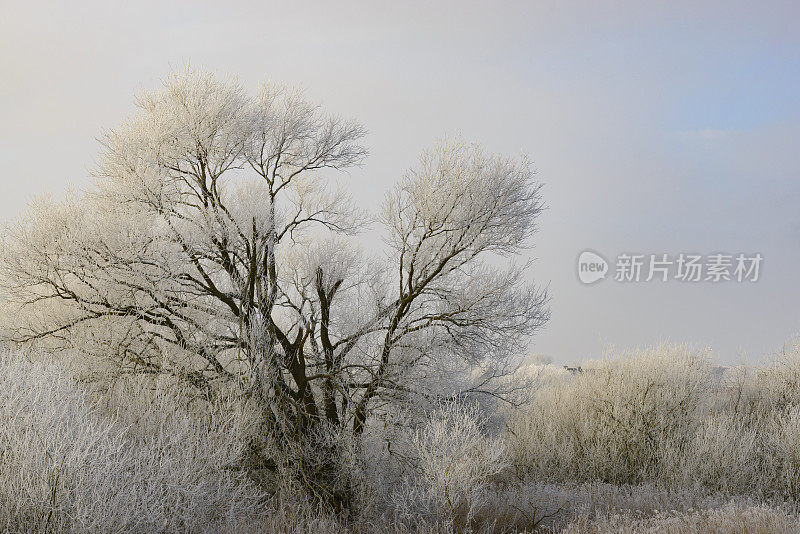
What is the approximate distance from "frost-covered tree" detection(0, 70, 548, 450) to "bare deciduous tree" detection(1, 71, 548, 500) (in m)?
0.03

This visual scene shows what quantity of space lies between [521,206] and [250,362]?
4.84 m

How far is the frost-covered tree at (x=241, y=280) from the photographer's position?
942cm

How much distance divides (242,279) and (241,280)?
3cm

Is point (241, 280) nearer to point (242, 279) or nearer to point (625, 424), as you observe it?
point (242, 279)

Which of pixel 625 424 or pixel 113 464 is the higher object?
pixel 113 464

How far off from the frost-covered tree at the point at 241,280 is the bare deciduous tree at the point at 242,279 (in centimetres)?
3

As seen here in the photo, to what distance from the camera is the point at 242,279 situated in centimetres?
1000

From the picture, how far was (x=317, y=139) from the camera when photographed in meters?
11.6

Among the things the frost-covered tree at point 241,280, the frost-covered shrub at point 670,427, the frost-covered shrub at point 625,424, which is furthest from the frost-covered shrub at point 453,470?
the frost-covered shrub at point 625,424

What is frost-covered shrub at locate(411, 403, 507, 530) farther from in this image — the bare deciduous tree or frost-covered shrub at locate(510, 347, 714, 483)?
frost-covered shrub at locate(510, 347, 714, 483)

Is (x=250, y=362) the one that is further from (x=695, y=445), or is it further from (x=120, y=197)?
(x=695, y=445)

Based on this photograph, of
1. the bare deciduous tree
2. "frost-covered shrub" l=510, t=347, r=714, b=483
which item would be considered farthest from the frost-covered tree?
"frost-covered shrub" l=510, t=347, r=714, b=483

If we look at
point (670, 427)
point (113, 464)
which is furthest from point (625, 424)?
point (113, 464)

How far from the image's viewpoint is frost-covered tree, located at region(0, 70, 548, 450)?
942cm
